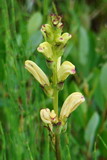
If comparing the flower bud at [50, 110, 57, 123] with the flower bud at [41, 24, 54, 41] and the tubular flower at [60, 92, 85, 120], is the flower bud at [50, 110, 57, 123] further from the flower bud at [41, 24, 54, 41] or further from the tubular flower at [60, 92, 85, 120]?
the flower bud at [41, 24, 54, 41]

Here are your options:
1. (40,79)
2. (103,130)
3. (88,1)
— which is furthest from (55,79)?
(88,1)

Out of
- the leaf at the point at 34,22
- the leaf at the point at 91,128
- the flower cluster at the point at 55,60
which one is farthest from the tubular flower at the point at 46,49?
the leaf at the point at 34,22

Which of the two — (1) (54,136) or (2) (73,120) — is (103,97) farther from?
(1) (54,136)

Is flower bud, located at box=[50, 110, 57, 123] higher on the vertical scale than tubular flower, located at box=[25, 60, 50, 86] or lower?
lower

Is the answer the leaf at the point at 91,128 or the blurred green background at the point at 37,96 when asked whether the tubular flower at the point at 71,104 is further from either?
the leaf at the point at 91,128

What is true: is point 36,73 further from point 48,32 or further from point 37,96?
point 37,96

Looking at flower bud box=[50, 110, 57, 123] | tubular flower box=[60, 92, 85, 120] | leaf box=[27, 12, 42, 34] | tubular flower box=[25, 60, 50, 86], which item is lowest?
flower bud box=[50, 110, 57, 123]

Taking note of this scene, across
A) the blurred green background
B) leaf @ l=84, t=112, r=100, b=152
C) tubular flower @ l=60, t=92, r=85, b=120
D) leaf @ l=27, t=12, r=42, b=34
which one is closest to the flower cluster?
tubular flower @ l=60, t=92, r=85, b=120
